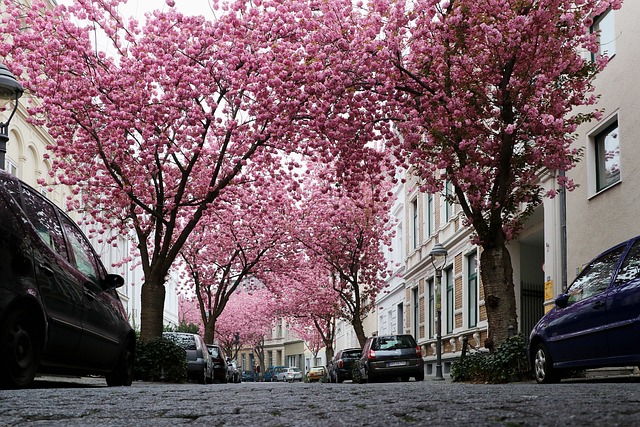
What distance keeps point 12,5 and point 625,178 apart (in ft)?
49.3

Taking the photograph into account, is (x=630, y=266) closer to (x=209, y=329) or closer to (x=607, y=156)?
(x=607, y=156)

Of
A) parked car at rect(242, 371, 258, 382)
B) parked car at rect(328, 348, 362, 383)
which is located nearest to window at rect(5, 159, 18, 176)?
parked car at rect(328, 348, 362, 383)

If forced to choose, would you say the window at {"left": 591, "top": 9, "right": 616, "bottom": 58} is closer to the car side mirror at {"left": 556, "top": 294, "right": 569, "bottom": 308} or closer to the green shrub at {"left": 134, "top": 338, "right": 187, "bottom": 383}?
the car side mirror at {"left": 556, "top": 294, "right": 569, "bottom": 308}

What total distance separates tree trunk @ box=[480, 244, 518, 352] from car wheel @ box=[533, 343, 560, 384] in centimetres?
377

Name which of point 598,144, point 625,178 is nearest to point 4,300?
point 625,178

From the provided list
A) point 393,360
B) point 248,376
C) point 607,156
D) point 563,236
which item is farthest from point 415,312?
point 248,376

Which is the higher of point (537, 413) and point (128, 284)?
point (128, 284)

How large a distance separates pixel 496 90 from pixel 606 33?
3.56 metres

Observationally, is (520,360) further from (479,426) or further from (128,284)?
(128,284)

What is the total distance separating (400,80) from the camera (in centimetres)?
1686

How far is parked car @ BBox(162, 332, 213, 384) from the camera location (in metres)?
21.6

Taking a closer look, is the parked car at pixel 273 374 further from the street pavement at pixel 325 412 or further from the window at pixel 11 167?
the street pavement at pixel 325 412

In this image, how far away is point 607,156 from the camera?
1789cm

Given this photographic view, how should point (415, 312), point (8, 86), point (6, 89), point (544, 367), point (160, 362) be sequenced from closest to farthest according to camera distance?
point (544, 367), point (8, 86), point (6, 89), point (160, 362), point (415, 312)
